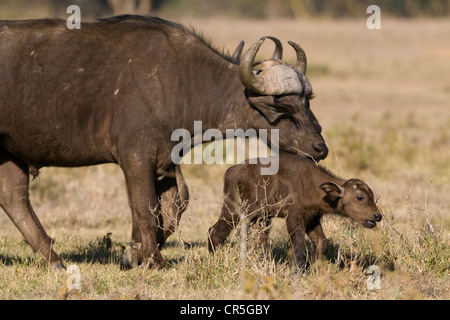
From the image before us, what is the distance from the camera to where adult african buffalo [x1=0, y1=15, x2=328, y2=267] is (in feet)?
26.2

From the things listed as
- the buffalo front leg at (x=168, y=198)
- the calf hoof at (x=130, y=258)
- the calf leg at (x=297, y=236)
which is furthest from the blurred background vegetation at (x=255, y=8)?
the calf leg at (x=297, y=236)

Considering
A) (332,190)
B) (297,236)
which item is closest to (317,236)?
(297,236)

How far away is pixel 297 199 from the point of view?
26.8 feet

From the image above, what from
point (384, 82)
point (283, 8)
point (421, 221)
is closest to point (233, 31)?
point (384, 82)

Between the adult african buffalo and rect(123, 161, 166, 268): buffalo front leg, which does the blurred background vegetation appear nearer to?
the adult african buffalo

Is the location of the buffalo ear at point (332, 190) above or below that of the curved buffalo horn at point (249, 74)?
below

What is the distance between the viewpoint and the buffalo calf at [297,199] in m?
7.92

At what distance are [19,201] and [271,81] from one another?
2672 mm

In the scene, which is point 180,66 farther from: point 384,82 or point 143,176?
point 384,82

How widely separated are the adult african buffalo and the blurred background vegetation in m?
38.1

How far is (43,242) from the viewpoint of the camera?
334 inches

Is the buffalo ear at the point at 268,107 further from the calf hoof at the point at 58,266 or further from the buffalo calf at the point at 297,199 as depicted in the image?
the calf hoof at the point at 58,266

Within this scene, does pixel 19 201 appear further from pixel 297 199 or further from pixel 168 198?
pixel 297 199

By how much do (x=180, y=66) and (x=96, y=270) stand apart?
6.55 ft
